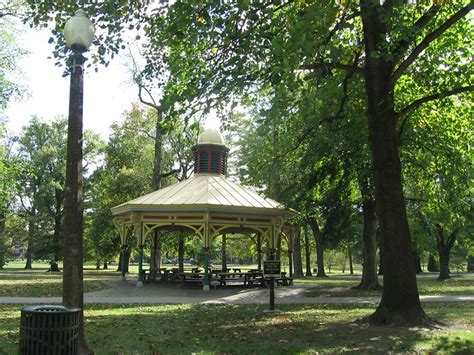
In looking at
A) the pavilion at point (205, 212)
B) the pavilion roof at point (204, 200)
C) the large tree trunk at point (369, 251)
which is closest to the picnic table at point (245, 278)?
the pavilion at point (205, 212)

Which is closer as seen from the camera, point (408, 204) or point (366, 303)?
point (366, 303)

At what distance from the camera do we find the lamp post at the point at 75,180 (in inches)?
260

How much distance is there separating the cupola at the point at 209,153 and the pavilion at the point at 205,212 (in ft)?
2.70

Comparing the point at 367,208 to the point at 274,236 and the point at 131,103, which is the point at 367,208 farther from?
the point at 131,103

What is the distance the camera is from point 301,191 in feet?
76.8

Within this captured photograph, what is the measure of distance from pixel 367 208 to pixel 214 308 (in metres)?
12.3

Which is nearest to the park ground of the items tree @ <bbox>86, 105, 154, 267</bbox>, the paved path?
the paved path

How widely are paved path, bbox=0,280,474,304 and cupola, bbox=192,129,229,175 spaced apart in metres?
7.24

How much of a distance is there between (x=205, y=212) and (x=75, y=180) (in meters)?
14.4

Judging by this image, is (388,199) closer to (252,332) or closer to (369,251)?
(252,332)

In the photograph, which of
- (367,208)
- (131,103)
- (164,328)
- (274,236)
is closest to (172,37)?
(164,328)

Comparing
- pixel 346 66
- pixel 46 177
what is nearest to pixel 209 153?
pixel 346 66

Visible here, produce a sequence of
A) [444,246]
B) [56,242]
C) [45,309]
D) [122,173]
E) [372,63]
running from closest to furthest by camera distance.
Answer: [45,309], [372,63], [444,246], [122,173], [56,242]

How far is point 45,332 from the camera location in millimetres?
5387
